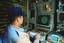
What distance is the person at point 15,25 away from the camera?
1.21m

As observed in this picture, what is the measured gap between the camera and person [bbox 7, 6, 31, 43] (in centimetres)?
121

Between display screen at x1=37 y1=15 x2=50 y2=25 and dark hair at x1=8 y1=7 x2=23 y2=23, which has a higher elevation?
dark hair at x1=8 y1=7 x2=23 y2=23

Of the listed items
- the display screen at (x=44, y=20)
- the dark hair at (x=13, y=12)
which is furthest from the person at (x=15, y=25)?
the display screen at (x=44, y=20)

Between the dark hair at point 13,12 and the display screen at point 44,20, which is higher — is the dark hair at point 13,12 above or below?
above

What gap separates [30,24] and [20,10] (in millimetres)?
134

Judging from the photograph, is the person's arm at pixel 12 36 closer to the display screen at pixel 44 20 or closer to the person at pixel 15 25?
the person at pixel 15 25

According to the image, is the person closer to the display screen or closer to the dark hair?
the dark hair

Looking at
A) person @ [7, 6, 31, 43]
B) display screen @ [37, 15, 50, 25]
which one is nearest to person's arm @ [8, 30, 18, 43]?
person @ [7, 6, 31, 43]

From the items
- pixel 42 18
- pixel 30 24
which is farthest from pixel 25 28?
pixel 42 18

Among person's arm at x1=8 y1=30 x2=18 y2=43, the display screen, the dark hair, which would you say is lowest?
person's arm at x1=8 y1=30 x2=18 y2=43

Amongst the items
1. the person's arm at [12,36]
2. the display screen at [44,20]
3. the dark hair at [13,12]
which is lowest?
the person's arm at [12,36]

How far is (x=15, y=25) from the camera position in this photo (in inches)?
48.1

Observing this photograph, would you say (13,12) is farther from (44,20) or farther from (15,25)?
(44,20)

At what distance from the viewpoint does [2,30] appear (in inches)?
47.3
